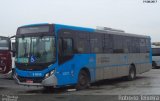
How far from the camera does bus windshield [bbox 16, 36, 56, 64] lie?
679 inches

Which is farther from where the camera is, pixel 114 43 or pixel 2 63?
pixel 114 43

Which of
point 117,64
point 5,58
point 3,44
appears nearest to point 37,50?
point 5,58

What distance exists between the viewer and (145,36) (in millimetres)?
27734

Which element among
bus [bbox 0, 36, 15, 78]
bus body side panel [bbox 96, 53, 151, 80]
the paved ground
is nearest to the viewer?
the paved ground

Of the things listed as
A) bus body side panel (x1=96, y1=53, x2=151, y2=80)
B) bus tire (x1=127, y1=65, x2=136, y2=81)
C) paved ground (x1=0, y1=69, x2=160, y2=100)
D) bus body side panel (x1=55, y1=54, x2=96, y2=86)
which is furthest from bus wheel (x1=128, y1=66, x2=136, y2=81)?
bus body side panel (x1=55, y1=54, x2=96, y2=86)

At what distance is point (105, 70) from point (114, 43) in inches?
77.1

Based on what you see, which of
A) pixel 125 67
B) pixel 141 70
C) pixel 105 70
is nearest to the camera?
pixel 105 70

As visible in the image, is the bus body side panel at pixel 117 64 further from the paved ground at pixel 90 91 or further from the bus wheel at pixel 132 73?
the paved ground at pixel 90 91

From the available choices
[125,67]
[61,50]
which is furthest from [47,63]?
[125,67]

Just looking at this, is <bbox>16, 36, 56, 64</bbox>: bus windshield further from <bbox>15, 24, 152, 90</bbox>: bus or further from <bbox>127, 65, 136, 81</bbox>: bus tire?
<bbox>127, 65, 136, 81</bbox>: bus tire

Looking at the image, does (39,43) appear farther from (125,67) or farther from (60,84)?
(125,67)

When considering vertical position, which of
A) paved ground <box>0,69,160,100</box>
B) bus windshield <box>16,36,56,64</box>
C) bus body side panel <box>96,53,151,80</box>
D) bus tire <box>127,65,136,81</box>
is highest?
bus windshield <box>16,36,56,64</box>

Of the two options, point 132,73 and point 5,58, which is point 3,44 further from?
point 132,73

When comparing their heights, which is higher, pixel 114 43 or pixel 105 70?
pixel 114 43
